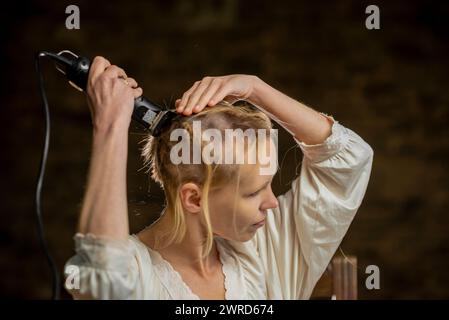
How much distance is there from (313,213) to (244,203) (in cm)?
13

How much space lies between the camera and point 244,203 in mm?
1049

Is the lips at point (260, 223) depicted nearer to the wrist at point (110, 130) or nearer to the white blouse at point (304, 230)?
the white blouse at point (304, 230)

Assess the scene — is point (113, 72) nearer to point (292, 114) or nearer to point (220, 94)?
point (220, 94)

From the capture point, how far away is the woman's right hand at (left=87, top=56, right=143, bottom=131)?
3.10 ft

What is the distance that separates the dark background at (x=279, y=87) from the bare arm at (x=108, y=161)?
1.12 m

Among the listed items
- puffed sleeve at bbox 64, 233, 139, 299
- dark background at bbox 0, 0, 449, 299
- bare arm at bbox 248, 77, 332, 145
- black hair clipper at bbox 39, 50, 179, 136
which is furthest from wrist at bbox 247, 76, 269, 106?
dark background at bbox 0, 0, 449, 299

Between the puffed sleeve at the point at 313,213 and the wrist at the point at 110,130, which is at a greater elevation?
the wrist at the point at 110,130

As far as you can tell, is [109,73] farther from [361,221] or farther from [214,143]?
[361,221]

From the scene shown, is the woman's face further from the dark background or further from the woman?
the dark background

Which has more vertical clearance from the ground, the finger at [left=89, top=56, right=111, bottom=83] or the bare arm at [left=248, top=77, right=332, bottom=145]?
the finger at [left=89, top=56, right=111, bottom=83]

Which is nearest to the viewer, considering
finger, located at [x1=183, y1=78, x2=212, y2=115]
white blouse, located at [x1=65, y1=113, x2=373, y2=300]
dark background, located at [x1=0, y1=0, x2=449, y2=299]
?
finger, located at [x1=183, y1=78, x2=212, y2=115]

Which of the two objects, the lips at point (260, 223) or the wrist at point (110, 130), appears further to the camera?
the lips at point (260, 223)

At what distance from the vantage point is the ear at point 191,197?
41.5 inches

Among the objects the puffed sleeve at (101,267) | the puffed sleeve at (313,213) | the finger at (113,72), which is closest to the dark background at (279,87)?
the puffed sleeve at (313,213)
